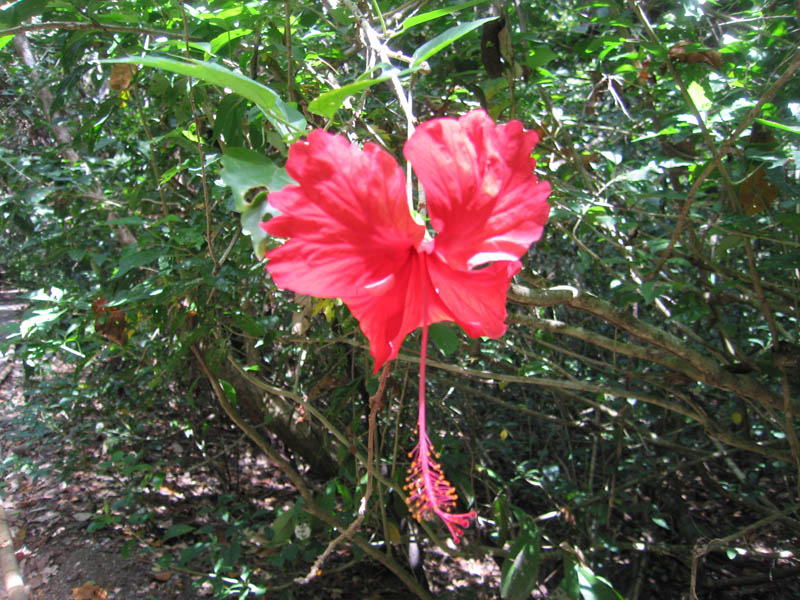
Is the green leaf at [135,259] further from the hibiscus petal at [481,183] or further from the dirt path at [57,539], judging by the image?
the dirt path at [57,539]

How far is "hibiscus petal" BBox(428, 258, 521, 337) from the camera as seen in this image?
0.59 m

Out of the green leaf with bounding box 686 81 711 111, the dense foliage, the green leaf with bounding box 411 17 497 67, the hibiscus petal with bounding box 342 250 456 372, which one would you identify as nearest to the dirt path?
the dense foliage

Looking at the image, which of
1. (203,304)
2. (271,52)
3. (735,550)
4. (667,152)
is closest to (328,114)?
(271,52)

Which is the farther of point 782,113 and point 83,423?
point 83,423

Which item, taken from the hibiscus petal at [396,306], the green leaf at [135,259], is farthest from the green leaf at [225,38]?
the hibiscus petal at [396,306]

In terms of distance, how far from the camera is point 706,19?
1.73 m

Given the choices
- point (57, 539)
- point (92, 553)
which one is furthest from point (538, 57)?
point (57, 539)

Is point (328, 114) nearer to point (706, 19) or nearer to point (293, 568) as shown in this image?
point (706, 19)

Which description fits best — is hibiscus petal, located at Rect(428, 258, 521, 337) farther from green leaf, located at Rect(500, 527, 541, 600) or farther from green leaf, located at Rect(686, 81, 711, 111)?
green leaf, located at Rect(500, 527, 541, 600)

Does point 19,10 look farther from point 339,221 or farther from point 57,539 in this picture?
point 57,539

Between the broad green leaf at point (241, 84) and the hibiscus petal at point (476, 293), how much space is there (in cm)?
18

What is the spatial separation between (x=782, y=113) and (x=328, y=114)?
1.13 m

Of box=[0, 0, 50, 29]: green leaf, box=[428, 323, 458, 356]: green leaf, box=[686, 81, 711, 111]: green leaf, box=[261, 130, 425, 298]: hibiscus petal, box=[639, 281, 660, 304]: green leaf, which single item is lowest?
box=[428, 323, 458, 356]: green leaf

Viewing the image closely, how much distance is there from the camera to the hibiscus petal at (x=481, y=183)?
0.50 metres
